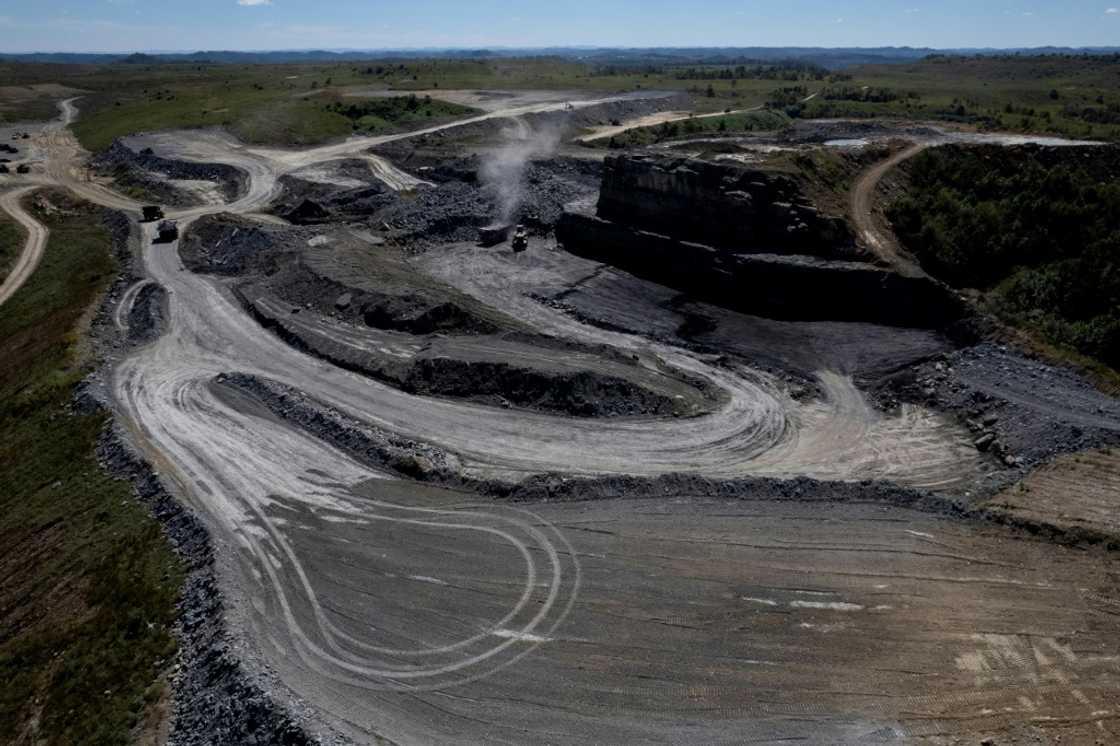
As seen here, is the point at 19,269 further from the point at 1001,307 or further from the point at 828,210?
the point at 1001,307

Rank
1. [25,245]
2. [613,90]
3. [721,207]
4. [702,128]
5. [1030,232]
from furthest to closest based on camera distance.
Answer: [613,90] → [702,128] → [25,245] → [721,207] → [1030,232]

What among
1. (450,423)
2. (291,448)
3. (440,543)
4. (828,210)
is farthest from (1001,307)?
(291,448)

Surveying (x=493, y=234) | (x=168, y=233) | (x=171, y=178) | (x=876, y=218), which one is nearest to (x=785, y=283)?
(x=876, y=218)

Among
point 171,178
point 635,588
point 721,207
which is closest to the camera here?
point 635,588

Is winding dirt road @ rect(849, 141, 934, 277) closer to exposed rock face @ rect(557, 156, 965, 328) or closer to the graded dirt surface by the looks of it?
exposed rock face @ rect(557, 156, 965, 328)

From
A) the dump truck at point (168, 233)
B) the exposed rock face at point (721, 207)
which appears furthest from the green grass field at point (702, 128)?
the dump truck at point (168, 233)

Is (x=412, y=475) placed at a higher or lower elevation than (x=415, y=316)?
lower

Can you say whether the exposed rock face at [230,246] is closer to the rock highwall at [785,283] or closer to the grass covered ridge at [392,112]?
the rock highwall at [785,283]

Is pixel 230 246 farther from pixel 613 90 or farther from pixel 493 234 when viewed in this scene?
pixel 613 90
